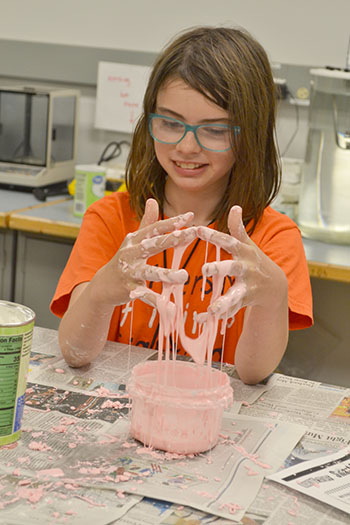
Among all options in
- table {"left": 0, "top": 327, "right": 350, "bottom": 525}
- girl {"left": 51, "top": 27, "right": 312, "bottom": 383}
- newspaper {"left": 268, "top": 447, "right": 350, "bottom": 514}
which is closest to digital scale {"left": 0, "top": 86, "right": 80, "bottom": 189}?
girl {"left": 51, "top": 27, "right": 312, "bottom": 383}

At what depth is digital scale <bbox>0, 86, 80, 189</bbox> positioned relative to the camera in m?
2.50

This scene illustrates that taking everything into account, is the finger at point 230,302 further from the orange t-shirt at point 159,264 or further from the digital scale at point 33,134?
the digital scale at point 33,134

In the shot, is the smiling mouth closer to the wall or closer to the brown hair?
the brown hair

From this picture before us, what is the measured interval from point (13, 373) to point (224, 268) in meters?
0.31

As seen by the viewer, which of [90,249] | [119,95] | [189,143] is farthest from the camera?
[119,95]

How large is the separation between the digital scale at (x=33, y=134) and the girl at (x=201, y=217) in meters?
1.07

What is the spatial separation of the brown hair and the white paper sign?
1.20 metres

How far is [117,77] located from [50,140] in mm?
371

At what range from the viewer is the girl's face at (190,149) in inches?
50.5

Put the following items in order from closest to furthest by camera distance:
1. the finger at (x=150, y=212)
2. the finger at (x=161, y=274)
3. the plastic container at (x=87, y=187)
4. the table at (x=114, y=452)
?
the table at (x=114, y=452) → the finger at (x=161, y=274) → the finger at (x=150, y=212) → the plastic container at (x=87, y=187)

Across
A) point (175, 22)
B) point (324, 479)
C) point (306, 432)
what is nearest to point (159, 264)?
point (306, 432)

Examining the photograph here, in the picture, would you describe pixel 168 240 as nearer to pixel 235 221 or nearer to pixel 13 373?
pixel 235 221

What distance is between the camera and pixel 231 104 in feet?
4.24

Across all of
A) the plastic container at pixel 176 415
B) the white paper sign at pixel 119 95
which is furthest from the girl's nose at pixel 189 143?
the white paper sign at pixel 119 95
